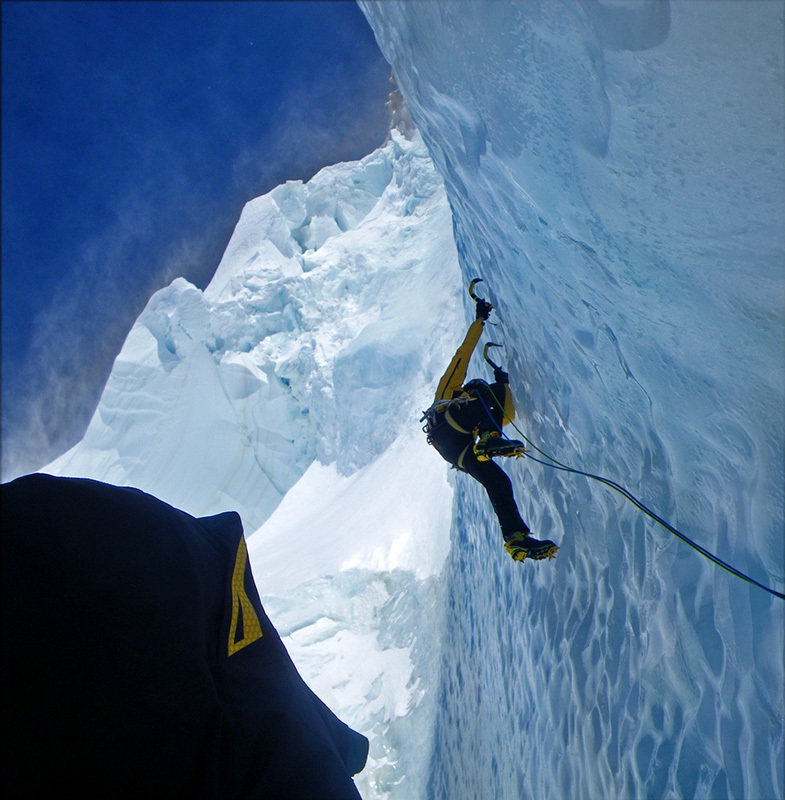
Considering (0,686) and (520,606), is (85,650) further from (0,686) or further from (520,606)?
(520,606)

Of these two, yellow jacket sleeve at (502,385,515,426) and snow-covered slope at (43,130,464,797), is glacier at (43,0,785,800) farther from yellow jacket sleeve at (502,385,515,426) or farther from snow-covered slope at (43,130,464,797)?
snow-covered slope at (43,130,464,797)

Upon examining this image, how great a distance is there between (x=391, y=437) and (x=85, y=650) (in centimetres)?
1058

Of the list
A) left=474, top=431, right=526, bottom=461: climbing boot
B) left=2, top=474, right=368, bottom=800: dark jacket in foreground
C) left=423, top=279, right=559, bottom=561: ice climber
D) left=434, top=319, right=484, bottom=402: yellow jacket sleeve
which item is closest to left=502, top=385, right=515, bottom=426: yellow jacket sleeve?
left=423, top=279, right=559, bottom=561: ice climber

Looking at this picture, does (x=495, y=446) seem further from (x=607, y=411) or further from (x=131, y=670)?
(x=131, y=670)

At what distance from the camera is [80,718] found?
115 centimetres

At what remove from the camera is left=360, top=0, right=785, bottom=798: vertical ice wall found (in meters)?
1.57

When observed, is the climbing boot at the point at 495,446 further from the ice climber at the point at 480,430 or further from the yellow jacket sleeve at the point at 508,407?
the yellow jacket sleeve at the point at 508,407

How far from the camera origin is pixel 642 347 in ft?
7.17

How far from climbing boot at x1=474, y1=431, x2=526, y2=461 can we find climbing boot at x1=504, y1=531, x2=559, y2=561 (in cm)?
44

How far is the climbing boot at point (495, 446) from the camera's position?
3139mm

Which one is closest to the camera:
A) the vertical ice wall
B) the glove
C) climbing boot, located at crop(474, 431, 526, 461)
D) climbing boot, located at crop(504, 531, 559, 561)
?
the vertical ice wall

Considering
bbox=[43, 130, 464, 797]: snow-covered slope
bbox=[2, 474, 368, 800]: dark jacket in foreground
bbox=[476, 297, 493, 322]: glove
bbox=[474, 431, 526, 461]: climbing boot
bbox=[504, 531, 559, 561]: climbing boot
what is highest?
bbox=[43, 130, 464, 797]: snow-covered slope

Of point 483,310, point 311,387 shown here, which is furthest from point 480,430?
point 311,387

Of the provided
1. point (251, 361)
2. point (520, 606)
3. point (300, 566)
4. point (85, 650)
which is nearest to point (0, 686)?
point (85, 650)
